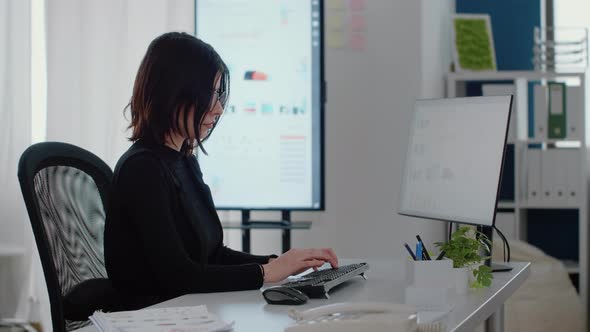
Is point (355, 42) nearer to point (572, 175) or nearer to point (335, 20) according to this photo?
point (335, 20)

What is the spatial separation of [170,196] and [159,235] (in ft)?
0.51

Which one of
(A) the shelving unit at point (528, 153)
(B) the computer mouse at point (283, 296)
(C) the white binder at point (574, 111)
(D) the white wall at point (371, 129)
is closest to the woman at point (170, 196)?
(B) the computer mouse at point (283, 296)

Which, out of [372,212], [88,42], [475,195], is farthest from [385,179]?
[475,195]

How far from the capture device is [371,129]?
399 cm

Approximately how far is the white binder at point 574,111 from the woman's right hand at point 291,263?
2.61m

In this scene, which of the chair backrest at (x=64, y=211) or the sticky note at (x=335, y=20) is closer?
the chair backrest at (x=64, y=211)

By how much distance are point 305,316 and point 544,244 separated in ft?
11.9

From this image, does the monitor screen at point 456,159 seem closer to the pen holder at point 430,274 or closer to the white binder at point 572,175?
the pen holder at point 430,274

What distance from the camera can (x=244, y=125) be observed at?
136 inches

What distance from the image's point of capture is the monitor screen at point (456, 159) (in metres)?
2.04

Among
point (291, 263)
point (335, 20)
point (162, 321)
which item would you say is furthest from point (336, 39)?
point (162, 321)

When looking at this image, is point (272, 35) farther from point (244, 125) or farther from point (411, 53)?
point (411, 53)

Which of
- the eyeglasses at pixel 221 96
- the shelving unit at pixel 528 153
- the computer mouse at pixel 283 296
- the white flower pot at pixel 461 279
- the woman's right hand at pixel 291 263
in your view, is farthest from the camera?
the shelving unit at pixel 528 153

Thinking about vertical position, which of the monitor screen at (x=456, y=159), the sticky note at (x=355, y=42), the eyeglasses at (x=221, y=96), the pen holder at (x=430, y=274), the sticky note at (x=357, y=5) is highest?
the sticky note at (x=357, y=5)
